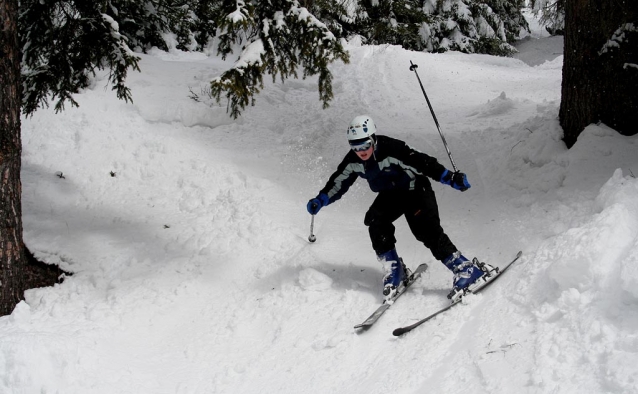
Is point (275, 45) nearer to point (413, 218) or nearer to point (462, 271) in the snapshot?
point (413, 218)

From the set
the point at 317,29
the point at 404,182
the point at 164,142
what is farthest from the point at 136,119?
the point at 404,182

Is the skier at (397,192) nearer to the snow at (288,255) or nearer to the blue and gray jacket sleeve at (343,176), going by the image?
Answer: the blue and gray jacket sleeve at (343,176)

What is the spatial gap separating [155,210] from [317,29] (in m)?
3.51

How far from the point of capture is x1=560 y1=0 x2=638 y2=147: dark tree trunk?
6.00 metres

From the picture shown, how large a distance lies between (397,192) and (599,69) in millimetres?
3083

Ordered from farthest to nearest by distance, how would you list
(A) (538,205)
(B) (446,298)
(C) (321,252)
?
(C) (321,252)
(A) (538,205)
(B) (446,298)

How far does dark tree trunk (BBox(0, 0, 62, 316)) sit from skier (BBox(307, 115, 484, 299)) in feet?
10.4

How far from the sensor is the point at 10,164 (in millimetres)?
5320

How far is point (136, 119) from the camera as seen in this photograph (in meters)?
9.16

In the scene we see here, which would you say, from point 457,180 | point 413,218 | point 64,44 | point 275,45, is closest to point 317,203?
point 413,218

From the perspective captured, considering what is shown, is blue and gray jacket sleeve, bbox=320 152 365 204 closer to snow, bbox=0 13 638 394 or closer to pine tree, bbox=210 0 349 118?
snow, bbox=0 13 638 394

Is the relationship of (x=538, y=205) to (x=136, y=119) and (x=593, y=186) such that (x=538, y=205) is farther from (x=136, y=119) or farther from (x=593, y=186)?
(x=136, y=119)

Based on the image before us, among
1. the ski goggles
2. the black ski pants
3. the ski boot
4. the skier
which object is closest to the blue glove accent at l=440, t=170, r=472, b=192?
the skier

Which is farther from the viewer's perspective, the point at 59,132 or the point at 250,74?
the point at 59,132
